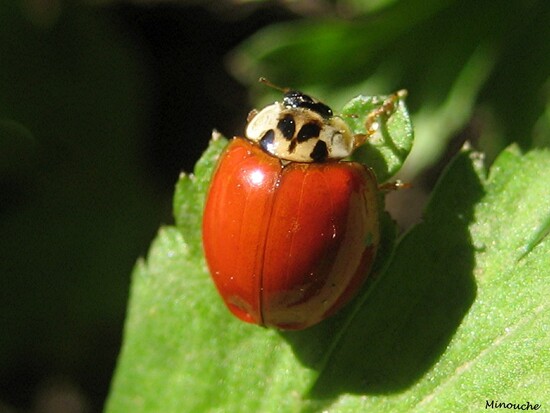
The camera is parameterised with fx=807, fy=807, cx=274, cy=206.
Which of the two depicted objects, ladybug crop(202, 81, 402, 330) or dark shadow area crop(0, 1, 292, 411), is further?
dark shadow area crop(0, 1, 292, 411)

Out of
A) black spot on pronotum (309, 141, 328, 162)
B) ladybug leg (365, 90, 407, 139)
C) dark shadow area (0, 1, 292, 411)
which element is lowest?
dark shadow area (0, 1, 292, 411)

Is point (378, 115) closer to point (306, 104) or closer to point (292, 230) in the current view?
point (306, 104)

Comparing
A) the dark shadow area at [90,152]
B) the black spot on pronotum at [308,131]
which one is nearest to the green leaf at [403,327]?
the black spot on pronotum at [308,131]

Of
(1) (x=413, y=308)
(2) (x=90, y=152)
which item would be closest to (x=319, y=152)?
(1) (x=413, y=308)

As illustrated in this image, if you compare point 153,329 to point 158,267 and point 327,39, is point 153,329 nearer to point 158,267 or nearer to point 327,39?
point 158,267

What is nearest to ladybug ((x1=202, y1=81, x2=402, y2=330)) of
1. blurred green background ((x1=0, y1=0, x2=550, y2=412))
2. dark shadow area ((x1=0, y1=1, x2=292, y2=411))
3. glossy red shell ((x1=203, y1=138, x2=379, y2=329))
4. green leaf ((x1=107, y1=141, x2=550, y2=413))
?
glossy red shell ((x1=203, y1=138, x2=379, y2=329))

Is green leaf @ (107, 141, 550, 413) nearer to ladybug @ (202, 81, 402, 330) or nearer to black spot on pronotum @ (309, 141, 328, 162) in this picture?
ladybug @ (202, 81, 402, 330)
